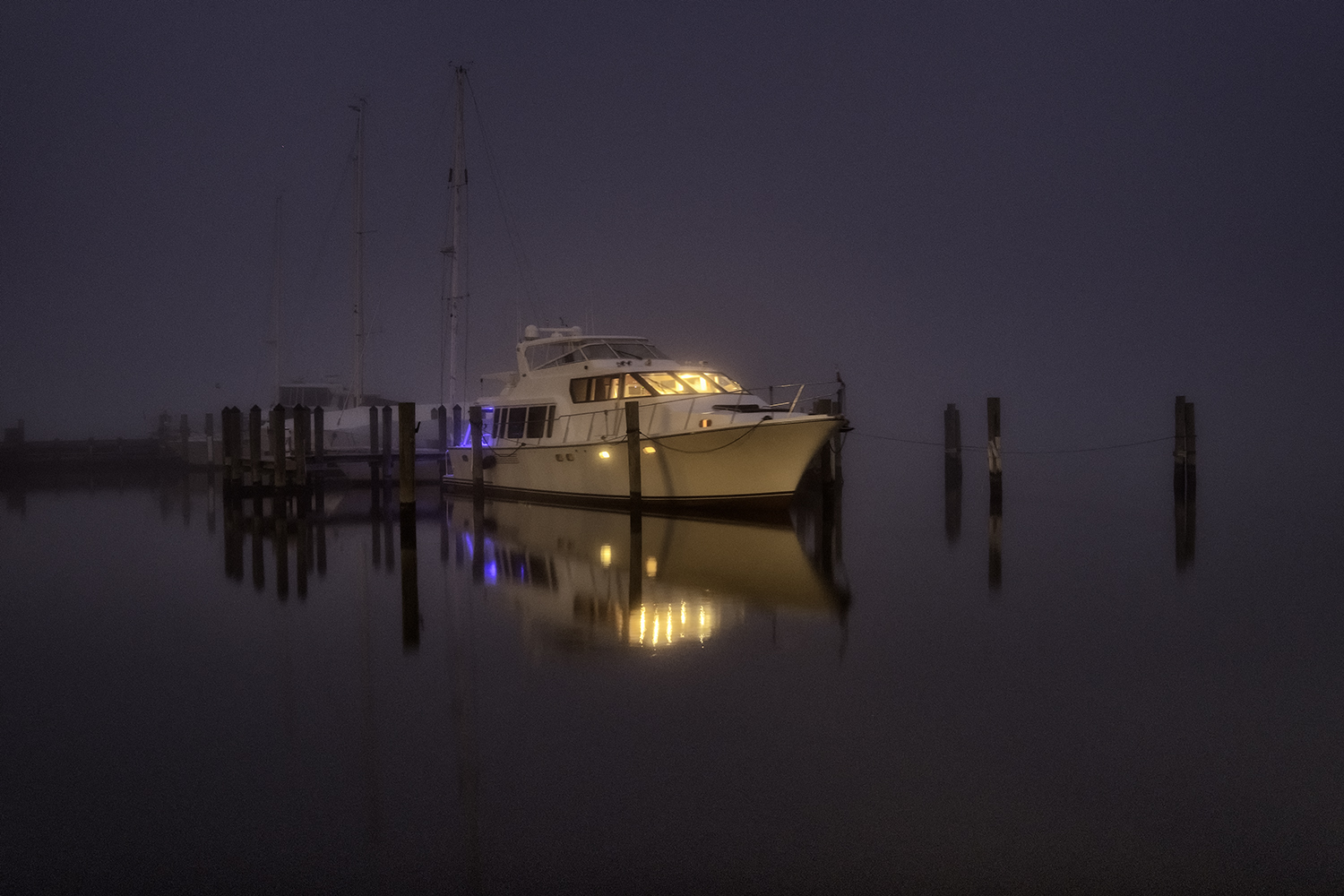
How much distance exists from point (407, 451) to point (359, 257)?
16.5 m

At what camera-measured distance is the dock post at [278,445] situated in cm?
2283

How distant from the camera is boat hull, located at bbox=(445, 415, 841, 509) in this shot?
1805cm

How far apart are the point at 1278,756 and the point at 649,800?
12.0ft

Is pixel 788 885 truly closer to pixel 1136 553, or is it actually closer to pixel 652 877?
pixel 652 877

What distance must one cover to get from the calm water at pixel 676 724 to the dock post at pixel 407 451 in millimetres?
1708

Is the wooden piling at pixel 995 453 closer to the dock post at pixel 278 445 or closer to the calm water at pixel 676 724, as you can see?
the calm water at pixel 676 724

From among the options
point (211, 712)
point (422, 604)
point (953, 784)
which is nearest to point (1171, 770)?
point (953, 784)

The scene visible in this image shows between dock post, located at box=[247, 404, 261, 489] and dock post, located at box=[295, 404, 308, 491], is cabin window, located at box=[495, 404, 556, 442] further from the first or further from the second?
dock post, located at box=[247, 404, 261, 489]

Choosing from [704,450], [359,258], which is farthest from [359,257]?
[704,450]

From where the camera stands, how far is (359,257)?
31.2 metres

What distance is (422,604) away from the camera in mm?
11445

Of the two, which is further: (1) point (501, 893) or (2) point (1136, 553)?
(2) point (1136, 553)

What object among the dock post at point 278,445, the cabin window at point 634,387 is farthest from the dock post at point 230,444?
the cabin window at point 634,387

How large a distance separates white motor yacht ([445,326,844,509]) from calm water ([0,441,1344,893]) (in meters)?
3.75
